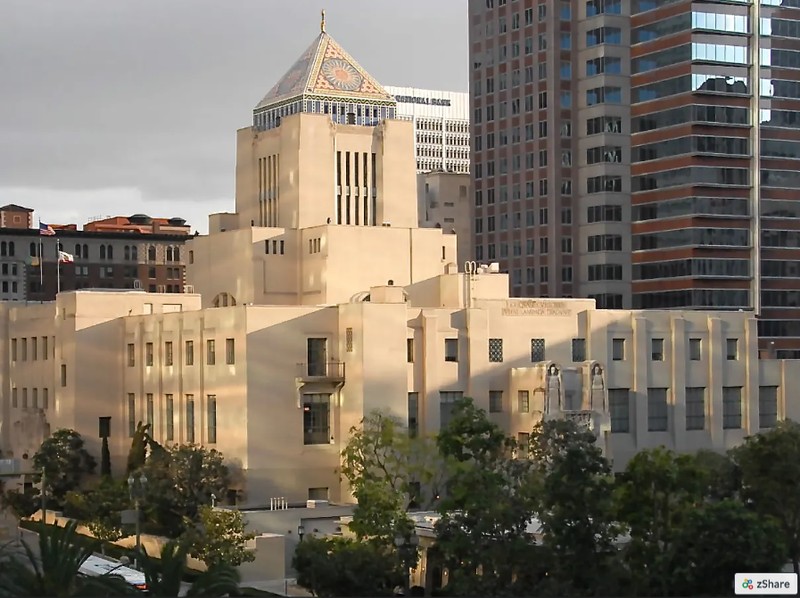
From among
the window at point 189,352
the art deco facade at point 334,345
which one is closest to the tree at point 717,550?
the art deco facade at point 334,345

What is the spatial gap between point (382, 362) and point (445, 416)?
19.1ft

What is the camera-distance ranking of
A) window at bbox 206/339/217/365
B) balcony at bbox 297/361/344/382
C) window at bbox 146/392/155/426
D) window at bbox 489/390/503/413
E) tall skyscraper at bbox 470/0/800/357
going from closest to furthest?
balcony at bbox 297/361/344/382 < window at bbox 206/339/217/365 < window at bbox 489/390/503/413 < window at bbox 146/392/155/426 < tall skyscraper at bbox 470/0/800/357

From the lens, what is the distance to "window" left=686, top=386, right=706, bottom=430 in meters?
103

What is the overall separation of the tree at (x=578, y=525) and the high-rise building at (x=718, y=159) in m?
85.3

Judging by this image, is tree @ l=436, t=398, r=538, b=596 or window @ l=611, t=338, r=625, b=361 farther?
window @ l=611, t=338, r=625, b=361

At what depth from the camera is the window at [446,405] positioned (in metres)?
95.1

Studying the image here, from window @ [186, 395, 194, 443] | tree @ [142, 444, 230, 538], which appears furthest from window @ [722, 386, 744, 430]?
tree @ [142, 444, 230, 538]

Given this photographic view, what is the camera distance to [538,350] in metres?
99.4

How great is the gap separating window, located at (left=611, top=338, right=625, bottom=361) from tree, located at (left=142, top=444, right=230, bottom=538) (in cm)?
→ 2680

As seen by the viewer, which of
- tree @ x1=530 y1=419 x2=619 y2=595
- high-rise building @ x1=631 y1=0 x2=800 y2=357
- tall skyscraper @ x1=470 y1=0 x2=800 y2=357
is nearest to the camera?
tree @ x1=530 y1=419 x2=619 y2=595

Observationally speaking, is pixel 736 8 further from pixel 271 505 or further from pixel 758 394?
pixel 271 505

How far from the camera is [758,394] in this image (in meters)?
106

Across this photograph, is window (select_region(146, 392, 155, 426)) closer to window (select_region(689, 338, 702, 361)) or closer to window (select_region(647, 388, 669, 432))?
window (select_region(647, 388, 669, 432))

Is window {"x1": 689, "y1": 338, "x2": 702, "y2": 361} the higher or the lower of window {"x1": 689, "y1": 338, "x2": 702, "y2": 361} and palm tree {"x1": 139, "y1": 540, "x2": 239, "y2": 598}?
the higher
